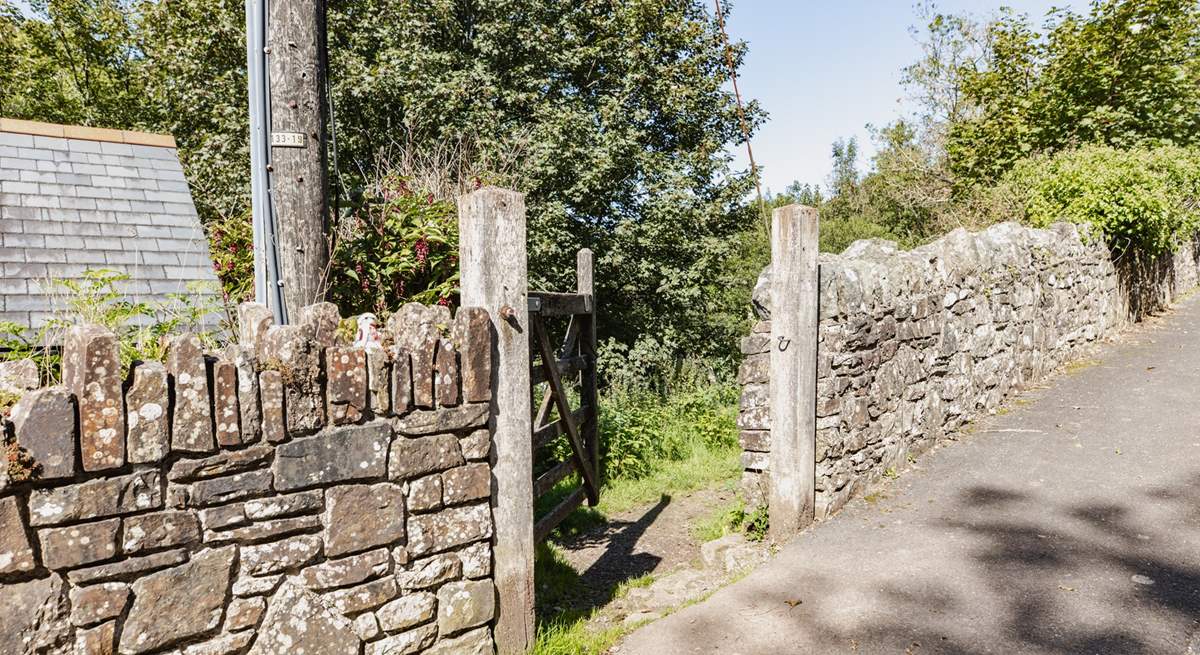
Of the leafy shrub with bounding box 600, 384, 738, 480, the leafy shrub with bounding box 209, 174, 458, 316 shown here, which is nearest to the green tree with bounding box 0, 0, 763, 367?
the leafy shrub with bounding box 600, 384, 738, 480

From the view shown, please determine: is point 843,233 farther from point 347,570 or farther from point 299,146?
point 347,570

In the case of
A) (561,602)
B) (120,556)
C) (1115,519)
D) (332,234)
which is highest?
(332,234)

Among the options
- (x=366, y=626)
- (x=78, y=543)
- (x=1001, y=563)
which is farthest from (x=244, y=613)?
(x=1001, y=563)

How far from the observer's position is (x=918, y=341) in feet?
20.6

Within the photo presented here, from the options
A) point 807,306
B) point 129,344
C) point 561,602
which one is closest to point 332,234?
point 129,344

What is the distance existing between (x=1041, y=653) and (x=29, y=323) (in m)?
8.17

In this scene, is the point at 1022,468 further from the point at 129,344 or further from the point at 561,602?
the point at 129,344

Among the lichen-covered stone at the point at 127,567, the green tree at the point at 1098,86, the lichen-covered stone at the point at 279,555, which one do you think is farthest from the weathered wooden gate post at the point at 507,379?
the green tree at the point at 1098,86

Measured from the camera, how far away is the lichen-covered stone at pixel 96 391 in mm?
2143

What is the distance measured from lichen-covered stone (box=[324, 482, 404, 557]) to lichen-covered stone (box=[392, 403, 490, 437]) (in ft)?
0.83

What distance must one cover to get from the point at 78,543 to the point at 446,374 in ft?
4.56

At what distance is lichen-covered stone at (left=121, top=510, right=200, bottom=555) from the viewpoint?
2.26 metres

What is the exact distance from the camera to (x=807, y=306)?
5.15 meters

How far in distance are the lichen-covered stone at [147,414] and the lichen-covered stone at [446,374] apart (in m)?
1.03
